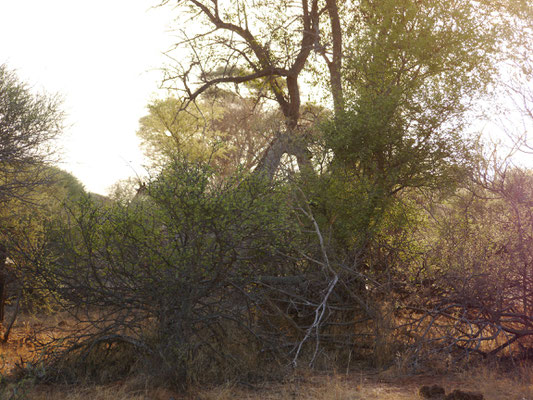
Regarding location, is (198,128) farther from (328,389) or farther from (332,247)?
(328,389)

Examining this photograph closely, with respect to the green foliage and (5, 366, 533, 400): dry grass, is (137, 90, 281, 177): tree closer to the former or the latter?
the green foliage

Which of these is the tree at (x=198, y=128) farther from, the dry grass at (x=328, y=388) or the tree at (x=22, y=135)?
the dry grass at (x=328, y=388)

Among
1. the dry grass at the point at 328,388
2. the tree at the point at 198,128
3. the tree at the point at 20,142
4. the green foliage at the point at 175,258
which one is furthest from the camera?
the tree at the point at 198,128

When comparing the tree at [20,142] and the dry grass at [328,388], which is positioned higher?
the tree at [20,142]

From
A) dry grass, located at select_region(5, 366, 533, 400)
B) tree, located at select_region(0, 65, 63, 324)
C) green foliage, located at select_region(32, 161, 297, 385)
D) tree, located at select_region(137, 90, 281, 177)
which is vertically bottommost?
dry grass, located at select_region(5, 366, 533, 400)

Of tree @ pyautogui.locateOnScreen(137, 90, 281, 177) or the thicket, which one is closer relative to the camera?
the thicket

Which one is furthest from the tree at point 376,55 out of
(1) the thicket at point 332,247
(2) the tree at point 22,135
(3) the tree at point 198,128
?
(3) the tree at point 198,128

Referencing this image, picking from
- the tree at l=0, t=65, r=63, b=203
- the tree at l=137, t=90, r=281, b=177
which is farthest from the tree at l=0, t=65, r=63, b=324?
the tree at l=137, t=90, r=281, b=177

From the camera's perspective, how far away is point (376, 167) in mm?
11430

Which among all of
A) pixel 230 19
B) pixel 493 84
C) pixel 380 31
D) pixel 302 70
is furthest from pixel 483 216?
pixel 230 19

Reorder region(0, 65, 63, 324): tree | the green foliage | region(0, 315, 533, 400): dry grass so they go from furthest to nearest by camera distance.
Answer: region(0, 65, 63, 324): tree
the green foliage
region(0, 315, 533, 400): dry grass

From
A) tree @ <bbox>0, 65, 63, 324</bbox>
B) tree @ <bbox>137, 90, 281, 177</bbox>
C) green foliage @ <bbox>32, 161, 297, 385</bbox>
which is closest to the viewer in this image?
green foliage @ <bbox>32, 161, 297, 385</bbox>

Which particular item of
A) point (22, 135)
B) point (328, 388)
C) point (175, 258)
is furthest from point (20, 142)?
point (328, 388)

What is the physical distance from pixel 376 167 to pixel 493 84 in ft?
12.3
